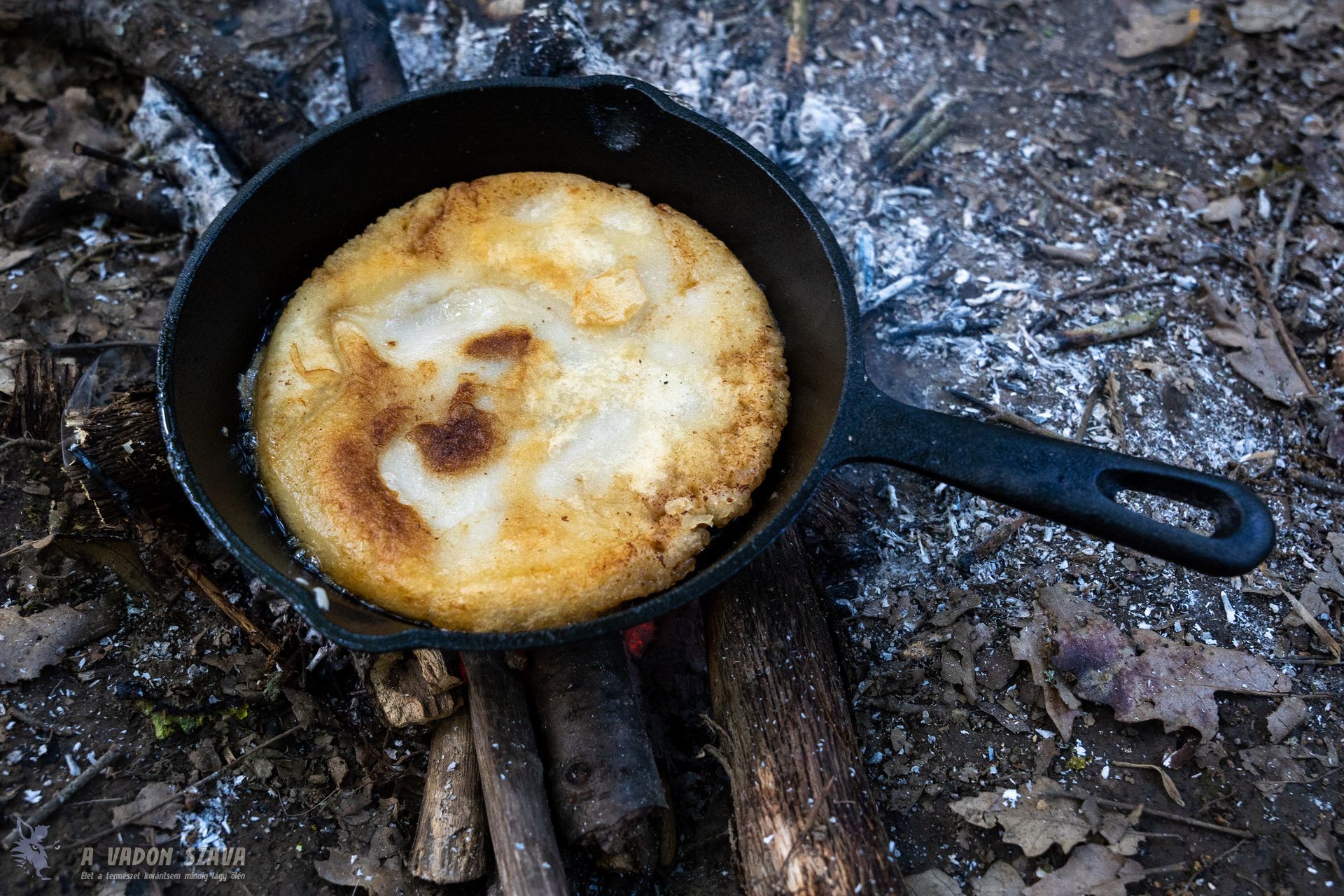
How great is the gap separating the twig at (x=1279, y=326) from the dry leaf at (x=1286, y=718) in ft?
4.78

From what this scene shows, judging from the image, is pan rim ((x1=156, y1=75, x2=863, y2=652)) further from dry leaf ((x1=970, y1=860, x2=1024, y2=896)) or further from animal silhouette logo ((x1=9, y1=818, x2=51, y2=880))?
dry leaf ((x1=970, y1=860, x2=1024, y2=896))

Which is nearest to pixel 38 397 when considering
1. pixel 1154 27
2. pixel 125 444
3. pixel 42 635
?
pixel 125 444

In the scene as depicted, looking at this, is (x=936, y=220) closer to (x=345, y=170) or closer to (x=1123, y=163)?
(x=1123, y=163)

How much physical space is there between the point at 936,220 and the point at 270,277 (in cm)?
304

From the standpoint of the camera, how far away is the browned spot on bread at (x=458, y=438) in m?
2.75

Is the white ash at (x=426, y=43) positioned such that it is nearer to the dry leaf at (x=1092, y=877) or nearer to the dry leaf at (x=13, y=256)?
the dry leaf at (x=13, y=256)

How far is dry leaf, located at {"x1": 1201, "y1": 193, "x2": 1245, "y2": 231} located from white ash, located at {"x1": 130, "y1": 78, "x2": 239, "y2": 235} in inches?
183

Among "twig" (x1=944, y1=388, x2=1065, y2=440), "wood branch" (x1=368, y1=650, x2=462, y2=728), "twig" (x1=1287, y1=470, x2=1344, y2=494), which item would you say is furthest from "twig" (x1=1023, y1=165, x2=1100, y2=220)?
"wood branch" (x1=368, y1=650, x2=462, y2=728)

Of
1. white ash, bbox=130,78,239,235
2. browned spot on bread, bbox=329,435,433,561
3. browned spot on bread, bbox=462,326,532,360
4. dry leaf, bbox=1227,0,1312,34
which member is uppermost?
white ash, bbox=130,78,239,235

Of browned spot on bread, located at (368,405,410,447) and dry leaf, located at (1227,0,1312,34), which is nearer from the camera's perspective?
browned spot on bread, located at (368,405,410,447)

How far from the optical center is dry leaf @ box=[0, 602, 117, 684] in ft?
9.11

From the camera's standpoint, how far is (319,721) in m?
2.95

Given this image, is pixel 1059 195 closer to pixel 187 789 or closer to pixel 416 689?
pixel 416 689

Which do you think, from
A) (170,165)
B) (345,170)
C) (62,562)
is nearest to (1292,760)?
(345,170)
